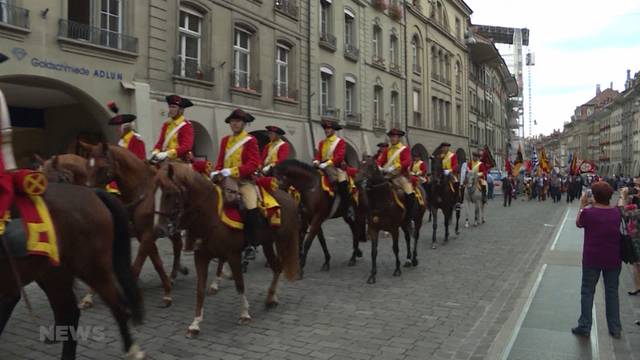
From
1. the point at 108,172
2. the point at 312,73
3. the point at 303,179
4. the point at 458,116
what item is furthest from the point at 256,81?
the point at 458,116

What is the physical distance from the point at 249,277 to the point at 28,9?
8207 mm

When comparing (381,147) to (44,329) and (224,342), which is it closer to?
(224,342)

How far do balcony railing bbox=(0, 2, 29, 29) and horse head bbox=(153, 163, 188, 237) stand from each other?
8.24 metres

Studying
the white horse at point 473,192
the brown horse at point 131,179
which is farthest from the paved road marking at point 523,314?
the white horse at point 473,192

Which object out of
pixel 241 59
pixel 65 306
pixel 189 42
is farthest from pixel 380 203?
pixel 241 59

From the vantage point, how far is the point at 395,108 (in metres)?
30.8

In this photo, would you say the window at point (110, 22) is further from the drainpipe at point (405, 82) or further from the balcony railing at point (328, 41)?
the drainpipe at point (405, 82)

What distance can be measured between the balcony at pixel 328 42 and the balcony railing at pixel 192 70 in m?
7.38

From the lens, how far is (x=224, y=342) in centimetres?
545

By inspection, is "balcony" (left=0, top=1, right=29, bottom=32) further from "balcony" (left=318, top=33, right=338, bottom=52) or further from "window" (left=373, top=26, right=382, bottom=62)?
"window" (left=373, top=26, right=382, bottom=62)

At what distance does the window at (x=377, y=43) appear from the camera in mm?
28438

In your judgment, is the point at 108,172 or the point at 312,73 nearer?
the point at 108,172

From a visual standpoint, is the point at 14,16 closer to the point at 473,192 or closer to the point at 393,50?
the point at 473,192

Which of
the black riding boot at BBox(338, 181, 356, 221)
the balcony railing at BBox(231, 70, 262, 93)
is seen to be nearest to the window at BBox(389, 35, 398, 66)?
the balcony railing at BBox(231, 70, 262, 93)
